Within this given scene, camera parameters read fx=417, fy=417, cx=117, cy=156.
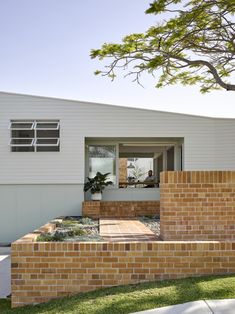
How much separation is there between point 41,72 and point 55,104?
7.24 ft

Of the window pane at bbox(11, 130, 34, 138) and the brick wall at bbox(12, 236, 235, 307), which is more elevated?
the window pane at bbox(11, 130, 34, 138)

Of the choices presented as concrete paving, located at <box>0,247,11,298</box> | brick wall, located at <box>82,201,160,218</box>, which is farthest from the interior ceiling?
concrete paving, located at <box>0,247,11,298</box>

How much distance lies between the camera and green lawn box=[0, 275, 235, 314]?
456 cm

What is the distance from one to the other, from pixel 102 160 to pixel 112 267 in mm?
8941

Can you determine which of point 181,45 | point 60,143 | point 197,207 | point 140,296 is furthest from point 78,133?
point 140,296

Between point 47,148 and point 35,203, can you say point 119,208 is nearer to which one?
point 35,203

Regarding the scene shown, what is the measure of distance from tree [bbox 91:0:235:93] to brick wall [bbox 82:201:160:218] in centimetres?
440

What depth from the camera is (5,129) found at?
13.3 meters

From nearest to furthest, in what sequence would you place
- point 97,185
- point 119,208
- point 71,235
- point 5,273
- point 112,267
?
point 112,267 → point 71,235 → point 5,273 → point 119,208 → point 97,185

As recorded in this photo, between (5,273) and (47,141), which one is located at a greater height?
(47,141)


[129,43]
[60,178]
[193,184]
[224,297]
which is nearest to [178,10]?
[129,43]

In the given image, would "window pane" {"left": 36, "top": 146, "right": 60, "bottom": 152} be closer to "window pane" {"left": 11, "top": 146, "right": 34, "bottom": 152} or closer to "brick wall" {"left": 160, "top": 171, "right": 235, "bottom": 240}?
"window pane" {"left": 11, "top": 146, "right": 34, "bottom": 152}

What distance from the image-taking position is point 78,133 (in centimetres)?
1333

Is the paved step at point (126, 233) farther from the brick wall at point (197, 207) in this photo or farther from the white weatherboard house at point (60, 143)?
the white weatherboard house at point (60, 143)
